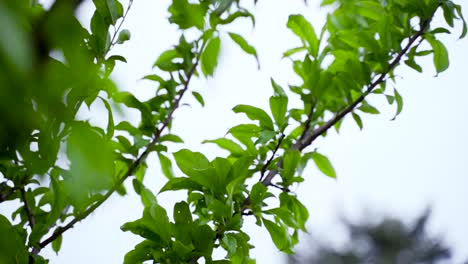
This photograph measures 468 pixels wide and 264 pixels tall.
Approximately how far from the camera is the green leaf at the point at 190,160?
1.85ft

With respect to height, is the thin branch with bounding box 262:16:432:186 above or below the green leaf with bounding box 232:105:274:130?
above

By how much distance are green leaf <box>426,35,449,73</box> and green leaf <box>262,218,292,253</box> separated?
0.32 m

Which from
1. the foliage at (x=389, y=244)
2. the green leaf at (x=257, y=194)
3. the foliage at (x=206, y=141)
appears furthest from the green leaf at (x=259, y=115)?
the foliage at (x=389, y=244)

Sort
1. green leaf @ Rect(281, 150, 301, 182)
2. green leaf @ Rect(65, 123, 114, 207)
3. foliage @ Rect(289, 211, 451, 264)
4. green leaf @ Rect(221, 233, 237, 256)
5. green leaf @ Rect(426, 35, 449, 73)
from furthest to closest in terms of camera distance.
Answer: foliage @ Rect(289, 211, 451, 264) → green leaf @ Rect(426, 35, 449, 73) → green leaf @ Rect(281, 150, 301, 182) → green leaf @ Rect(221, 233, 237, 256) → green leaf @ Rect(65, 123, 114, 207)

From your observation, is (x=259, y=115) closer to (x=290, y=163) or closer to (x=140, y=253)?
(x=290, y=163)

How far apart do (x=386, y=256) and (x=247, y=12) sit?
8.05 ft

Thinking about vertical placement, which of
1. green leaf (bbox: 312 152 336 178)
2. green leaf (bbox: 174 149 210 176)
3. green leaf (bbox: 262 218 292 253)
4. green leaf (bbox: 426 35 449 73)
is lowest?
green leaf (bbox: 262 218 292 253)

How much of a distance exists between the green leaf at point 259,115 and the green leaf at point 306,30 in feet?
0.52

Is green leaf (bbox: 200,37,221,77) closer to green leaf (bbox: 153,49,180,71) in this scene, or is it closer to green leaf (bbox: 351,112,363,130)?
green leaf (bbox: 153,49,180,71)

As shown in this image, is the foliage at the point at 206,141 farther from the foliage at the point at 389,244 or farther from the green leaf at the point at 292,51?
the foliage at the point at 389,244

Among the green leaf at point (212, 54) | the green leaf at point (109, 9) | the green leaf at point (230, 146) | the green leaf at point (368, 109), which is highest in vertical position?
the green leaf at point (368, 109)

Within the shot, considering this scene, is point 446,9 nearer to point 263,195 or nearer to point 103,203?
point 263,195

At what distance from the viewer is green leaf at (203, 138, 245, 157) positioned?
2.18 ft

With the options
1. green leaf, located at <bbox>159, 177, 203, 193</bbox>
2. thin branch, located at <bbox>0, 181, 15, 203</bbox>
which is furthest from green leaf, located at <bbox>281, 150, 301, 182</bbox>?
thin branch, located at <bbox>0, 181, 15, 203</bbox>
